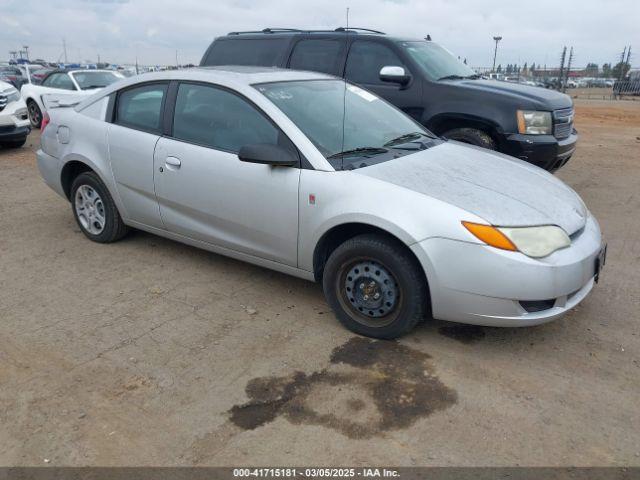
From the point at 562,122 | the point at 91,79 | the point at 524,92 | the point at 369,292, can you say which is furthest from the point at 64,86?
the point at 369,292

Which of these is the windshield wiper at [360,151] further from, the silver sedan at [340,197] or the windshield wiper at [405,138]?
the windshield wiper at [405,138]

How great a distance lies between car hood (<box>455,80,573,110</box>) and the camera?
6.13 meters

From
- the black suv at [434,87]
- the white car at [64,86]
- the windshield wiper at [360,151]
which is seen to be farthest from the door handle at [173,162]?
the white car at [64,86]

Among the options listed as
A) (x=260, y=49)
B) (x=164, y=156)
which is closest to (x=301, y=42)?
(x=260, y=49)

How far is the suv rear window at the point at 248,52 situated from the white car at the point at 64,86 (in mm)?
6131

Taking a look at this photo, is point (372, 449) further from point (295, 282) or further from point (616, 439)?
point (295, 282)

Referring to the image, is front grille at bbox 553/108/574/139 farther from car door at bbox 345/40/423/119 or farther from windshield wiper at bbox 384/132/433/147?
windshield wiper at bbox 384/132/433/147

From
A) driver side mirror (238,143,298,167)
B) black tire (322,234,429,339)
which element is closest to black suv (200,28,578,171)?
driver side mirror (238,143,298,167)

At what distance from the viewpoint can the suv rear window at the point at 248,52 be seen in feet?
24.0

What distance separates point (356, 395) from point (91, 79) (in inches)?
500

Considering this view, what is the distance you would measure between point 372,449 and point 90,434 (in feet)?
4.45

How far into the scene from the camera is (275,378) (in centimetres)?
311

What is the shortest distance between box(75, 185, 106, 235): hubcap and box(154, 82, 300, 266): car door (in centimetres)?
98

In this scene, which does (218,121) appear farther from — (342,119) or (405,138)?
(405,138)
